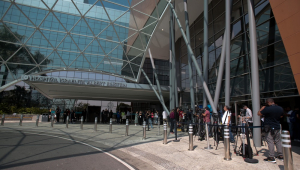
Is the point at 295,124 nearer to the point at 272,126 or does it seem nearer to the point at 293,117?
the point at 293,117

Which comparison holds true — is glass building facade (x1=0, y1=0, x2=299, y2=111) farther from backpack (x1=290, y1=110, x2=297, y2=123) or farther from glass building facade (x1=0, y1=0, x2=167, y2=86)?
backpack (x1=290, y1=110, x2=297, y2=123)

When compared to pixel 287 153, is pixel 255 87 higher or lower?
higher

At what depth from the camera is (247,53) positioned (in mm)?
11680

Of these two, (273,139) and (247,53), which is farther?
(247,53)

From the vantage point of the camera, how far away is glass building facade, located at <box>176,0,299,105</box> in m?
9.42

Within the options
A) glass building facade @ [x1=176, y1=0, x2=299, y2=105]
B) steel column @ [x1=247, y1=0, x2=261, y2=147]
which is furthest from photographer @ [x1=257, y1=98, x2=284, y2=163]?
glass building facade @ [x1=176, y1=0, x2=299, y2=105]

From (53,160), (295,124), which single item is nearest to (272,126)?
(295,124)

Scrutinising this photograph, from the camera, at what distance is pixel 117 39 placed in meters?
23.5

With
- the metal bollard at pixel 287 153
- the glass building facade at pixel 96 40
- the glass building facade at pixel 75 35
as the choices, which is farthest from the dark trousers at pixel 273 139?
the glass building facade at pixel 75 35

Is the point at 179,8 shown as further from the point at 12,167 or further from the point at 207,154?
the point at 12,167

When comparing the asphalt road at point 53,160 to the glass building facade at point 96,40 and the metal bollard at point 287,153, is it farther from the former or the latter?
the glass building facade at point 96,40

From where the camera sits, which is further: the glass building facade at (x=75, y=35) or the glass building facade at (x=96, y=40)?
the glass building facade at (x=75, y=35)

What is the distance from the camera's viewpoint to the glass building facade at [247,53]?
9422mm

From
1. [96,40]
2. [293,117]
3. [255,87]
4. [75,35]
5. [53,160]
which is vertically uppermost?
[75,35]
